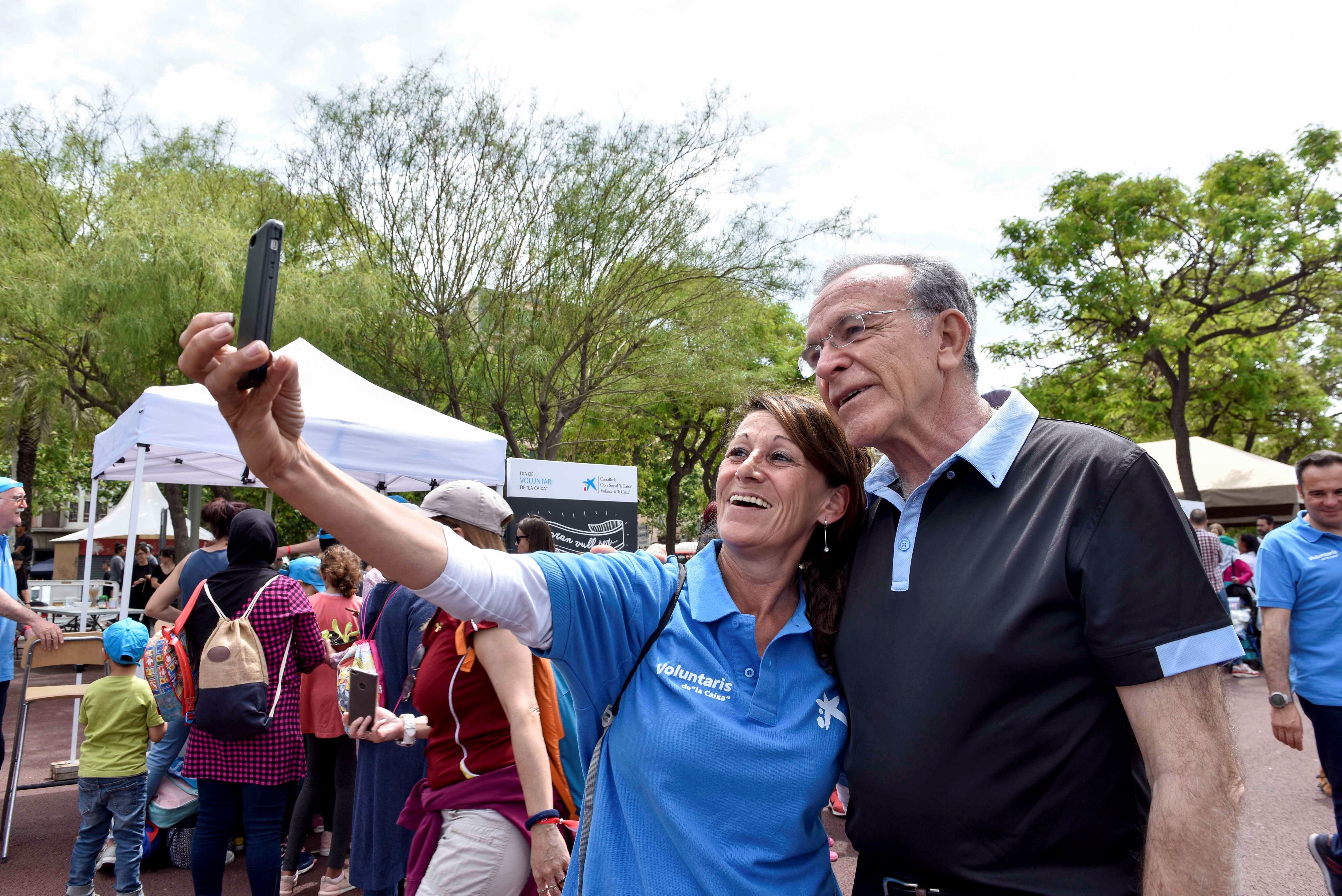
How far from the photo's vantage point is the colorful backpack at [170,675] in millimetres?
4148

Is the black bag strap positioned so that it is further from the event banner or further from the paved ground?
the event banner

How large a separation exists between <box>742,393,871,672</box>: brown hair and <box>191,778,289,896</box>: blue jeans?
10.3ft

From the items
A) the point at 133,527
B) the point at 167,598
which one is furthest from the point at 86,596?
the point at 167,598

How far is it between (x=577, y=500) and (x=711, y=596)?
334 inches

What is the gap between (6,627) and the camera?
17.9 ft

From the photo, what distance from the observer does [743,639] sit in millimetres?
1831

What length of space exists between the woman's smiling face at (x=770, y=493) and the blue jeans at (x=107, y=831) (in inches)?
169

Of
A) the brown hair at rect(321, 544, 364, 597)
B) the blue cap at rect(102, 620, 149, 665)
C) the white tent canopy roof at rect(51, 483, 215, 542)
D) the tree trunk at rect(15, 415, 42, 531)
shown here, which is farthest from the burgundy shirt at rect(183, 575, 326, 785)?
the tree trunk at rect(15, 415, 42, 531)

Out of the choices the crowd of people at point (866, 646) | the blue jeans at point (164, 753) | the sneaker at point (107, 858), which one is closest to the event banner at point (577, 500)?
the blue jeans at point (164, 753)

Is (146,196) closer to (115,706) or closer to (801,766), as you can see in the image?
(115,706)

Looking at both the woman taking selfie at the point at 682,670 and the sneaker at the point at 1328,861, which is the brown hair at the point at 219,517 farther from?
the sneaker at the point at 1328,861

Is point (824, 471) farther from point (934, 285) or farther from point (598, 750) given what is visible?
point (598, 750)

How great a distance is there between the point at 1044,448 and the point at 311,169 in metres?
15.0

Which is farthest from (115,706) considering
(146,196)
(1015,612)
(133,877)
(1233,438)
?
(1233,438)
